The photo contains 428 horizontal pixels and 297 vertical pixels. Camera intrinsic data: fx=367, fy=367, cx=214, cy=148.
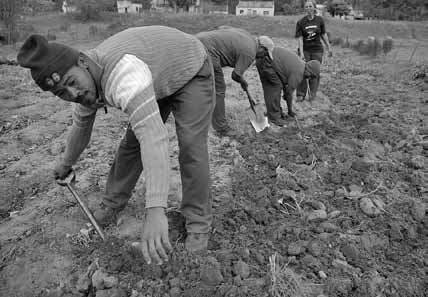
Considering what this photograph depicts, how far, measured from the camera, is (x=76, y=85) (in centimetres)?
146

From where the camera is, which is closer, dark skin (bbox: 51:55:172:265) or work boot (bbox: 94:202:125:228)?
dark skin (bbox: 51:55:172:265)

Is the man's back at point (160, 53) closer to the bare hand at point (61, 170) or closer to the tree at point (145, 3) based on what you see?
the bare hand at point (61, 170)

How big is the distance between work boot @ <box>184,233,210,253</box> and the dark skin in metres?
0.59

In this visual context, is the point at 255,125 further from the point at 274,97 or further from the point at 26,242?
the point at 26,242

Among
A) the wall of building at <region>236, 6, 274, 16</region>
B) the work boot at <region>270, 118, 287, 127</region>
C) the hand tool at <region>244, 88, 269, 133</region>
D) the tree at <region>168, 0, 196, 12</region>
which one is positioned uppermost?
the tree at <region>168, 0, 196, 12</region>

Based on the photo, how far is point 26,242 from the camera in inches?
88.5

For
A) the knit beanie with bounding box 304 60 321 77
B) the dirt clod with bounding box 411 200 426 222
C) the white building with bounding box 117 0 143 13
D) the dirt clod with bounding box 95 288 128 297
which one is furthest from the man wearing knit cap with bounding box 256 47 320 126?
the white building with bounding box 117 0 143 13

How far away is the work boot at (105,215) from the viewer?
7.64 feet

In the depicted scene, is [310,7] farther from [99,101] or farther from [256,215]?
[99,101]

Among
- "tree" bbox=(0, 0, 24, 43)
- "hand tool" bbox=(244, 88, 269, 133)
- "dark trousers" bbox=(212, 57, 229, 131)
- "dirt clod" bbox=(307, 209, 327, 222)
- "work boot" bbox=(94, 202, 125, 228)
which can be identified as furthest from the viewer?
"tree" bbox=(0, 0, 24, 43)

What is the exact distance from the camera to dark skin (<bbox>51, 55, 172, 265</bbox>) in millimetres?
1373

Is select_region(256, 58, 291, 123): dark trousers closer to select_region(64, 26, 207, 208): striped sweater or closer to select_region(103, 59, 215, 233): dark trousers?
select_region(103, 59, 215, 233): dark trousers

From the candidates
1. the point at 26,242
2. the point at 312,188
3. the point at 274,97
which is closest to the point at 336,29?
the point at 274,97

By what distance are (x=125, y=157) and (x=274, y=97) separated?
2.79 meters
